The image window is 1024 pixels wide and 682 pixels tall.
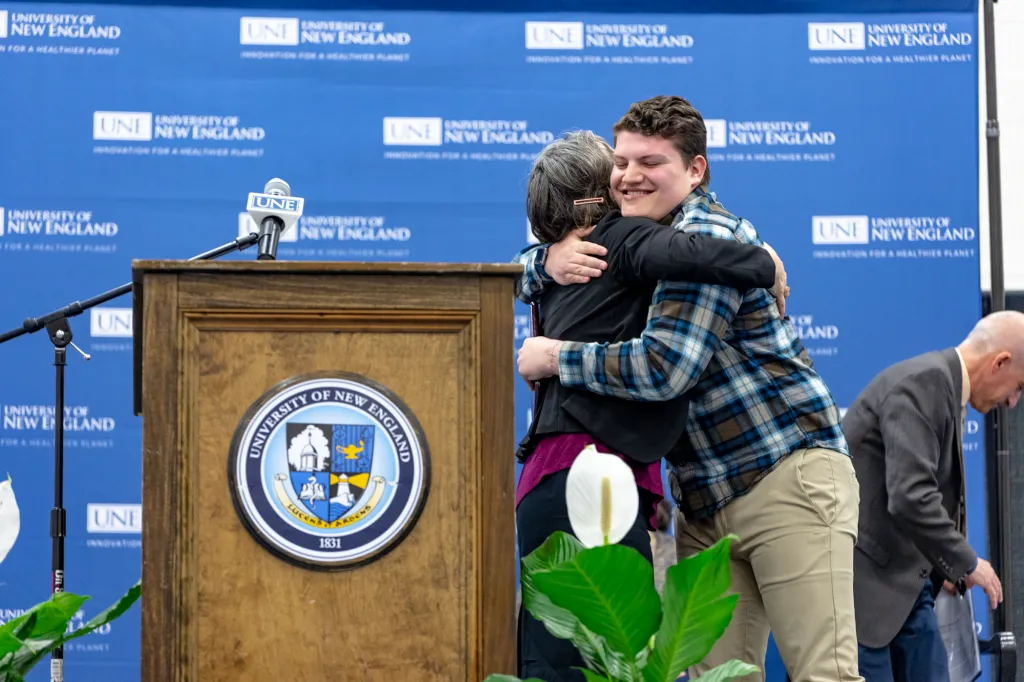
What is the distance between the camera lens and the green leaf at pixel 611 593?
1.11 m

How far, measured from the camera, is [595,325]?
1787 mm

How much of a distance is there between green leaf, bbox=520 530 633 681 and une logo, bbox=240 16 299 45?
2.82 m

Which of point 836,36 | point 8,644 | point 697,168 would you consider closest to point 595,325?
point 697,168

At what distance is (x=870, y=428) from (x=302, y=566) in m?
2.09

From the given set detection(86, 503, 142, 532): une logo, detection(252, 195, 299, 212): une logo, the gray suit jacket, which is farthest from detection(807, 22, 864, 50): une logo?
detection(86, 503, 142, 532): une logo

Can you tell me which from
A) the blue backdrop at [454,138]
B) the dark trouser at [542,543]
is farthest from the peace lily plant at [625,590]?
the blue backdrop at [454,138]

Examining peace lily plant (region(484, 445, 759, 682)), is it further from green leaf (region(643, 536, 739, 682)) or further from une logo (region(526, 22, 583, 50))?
une logo (region(526, 22, 583, 50))

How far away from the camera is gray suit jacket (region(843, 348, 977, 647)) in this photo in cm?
281

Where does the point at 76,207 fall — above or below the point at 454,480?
above

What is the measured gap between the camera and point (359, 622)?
127 cm

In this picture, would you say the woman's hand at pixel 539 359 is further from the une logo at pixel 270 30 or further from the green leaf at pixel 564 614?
the une logo at pixel 270 30

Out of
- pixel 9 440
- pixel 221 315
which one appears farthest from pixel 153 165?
pixel 221 315

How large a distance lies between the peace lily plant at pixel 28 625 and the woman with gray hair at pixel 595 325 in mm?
619

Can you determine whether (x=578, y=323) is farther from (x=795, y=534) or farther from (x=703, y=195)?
(x=795, y=534)
